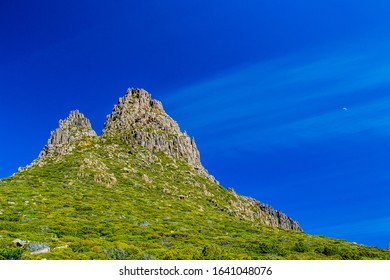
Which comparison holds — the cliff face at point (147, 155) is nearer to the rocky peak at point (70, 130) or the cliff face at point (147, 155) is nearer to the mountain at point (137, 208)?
the mountain at point (137, 208)

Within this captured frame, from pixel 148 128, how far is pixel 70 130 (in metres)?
67.6

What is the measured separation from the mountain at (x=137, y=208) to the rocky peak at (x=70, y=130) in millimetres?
16535

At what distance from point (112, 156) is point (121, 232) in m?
64.4

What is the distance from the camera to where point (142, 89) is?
16450 cm

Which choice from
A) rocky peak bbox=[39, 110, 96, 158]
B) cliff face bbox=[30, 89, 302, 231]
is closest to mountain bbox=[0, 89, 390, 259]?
cliff face bbox=[30, 89, 302, 231]

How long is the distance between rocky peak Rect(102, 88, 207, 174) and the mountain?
0.41 metres

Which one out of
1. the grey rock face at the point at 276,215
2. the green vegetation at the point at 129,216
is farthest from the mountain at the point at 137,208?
the grey rock face at the point at 276,215

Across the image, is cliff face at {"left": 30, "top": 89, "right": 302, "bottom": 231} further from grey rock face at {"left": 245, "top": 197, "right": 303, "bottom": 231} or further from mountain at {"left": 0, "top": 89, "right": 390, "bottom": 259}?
mountain at {"left": 0, "top": 89, "right": 390, "bottom": 259}

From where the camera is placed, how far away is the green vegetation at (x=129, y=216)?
32656 mm

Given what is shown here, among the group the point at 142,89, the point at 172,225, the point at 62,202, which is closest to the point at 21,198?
the point at 62,202

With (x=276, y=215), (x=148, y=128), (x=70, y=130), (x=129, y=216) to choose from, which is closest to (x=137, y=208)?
(x=129, y=216)

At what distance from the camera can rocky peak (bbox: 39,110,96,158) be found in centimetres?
17250

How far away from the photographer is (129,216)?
2253 inches
